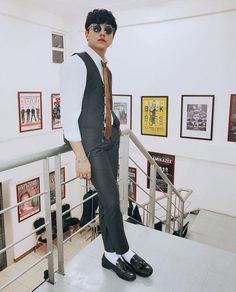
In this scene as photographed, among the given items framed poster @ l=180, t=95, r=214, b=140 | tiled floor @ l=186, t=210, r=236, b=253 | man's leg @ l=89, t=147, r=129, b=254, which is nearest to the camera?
man's leg @ l=89, t=147, r=129, b=254

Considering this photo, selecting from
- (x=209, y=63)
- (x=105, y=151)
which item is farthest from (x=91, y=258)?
(x=209, y=63)

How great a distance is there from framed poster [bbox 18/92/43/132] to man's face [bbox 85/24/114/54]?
3.72 metres

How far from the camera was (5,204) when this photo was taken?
17.0 feet

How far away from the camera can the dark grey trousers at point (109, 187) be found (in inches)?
60.0

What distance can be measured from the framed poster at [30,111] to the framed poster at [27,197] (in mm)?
1096

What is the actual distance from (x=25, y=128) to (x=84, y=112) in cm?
397

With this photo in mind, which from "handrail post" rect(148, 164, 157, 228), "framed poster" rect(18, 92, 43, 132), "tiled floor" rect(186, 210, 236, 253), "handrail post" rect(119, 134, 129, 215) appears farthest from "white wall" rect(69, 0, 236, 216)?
"handrail post" rect(119, 134, 129, 215)

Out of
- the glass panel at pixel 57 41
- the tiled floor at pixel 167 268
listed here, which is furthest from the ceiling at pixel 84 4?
the tiled floor at pixel 167 268

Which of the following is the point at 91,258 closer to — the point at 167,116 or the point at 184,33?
the point at 167,116

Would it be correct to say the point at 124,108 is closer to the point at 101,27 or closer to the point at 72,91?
the point at 101,27

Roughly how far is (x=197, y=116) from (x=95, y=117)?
356cm

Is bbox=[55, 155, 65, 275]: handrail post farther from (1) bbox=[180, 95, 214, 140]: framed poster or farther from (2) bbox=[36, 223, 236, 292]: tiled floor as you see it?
(1) bbox=[180, 95, 214, 140]: framed poster

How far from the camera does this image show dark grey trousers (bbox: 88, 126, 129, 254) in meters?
1.52

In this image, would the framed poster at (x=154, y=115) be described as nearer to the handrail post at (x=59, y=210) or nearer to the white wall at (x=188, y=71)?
the white wall at (x=188, y=71)
